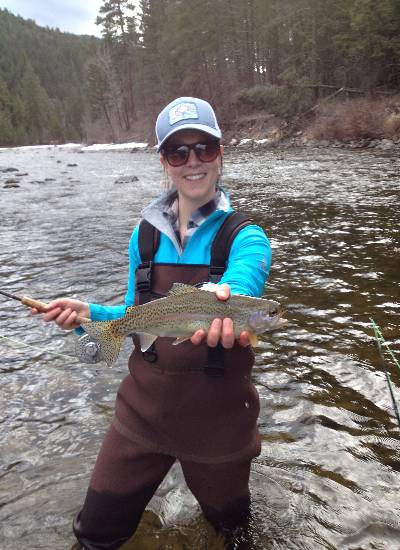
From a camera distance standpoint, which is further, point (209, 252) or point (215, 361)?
point (209, 252)

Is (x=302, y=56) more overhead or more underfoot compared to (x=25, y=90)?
more underfoot

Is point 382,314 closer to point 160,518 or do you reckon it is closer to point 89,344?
point 160,518

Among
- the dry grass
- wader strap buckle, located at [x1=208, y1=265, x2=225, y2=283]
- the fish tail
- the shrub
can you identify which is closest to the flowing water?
the fish tail

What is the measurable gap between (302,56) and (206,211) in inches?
1929

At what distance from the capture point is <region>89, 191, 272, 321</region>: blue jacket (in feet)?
9.09

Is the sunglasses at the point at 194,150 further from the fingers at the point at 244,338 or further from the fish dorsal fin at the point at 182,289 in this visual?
the fingers at the point at 244,338

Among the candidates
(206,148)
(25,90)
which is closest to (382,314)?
(206,148)

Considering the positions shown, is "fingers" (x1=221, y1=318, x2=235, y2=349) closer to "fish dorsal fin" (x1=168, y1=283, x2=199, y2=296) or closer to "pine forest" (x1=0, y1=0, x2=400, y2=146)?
"fish dorsal fin" (x1=168, y1=283, x2=199, y2=296)

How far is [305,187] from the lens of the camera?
19.1 m

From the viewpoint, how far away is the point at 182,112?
9.92 ft

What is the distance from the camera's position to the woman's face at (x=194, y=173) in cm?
307

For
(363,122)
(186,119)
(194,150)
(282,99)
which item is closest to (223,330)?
(194,150)

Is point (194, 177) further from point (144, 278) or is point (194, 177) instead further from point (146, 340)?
point (146, 340)

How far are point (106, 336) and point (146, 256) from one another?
1.94ft
